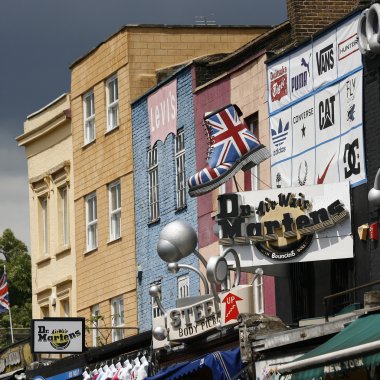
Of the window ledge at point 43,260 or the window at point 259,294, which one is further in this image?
the window ledge at point 43,260

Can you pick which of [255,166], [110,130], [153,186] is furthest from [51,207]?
[255,166]

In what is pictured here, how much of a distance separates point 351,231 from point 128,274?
12257mm

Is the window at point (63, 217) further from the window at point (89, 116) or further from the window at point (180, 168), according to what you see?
the window at point (180, 168)

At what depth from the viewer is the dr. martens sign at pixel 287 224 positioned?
99.6 ft

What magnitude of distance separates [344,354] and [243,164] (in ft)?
32.6

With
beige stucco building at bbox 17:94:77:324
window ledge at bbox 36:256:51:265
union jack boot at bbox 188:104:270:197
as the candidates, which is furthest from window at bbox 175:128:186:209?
window ledge at bbox 36:256:51:265

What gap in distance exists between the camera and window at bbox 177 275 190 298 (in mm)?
38375

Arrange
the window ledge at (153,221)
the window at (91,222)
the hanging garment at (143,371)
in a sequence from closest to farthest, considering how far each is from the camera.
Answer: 1. the hanging garment at (143,371)
2. the window ledge at (153,221)
3. the window at (91,222)

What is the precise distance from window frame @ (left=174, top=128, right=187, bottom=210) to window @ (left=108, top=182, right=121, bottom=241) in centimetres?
394

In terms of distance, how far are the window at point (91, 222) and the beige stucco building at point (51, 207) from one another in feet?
3.12

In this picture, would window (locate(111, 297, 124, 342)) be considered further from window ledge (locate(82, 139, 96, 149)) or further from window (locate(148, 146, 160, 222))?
window ledge (locate(82, 139, 96, 149))

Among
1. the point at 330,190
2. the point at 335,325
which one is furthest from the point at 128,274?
the point at 335,325

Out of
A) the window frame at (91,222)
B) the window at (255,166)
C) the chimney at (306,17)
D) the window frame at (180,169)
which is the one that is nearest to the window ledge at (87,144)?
the window frame at (91,222)

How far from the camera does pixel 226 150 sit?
3269cm
